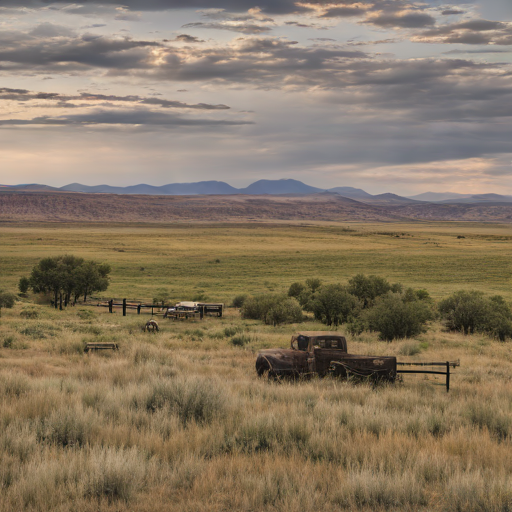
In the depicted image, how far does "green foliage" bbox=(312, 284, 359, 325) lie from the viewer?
2695cm

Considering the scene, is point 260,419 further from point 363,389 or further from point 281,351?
point 281,351

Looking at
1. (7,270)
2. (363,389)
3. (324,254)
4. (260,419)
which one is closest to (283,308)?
(363,389)

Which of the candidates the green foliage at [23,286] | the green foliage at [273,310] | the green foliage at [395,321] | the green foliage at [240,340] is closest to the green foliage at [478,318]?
the green foliage at [395,321]

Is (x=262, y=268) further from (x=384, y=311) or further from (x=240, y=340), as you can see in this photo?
(x=240, y=340)

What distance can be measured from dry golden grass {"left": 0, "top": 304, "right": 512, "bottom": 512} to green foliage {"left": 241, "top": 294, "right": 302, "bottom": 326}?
14.6 m

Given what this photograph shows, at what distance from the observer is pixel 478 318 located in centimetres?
2367

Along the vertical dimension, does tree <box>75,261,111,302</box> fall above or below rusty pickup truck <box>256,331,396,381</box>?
below

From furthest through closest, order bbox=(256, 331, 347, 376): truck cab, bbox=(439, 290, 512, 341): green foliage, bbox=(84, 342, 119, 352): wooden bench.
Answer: bbox=(439, 290, 512, 341): green foliage → bbox=(84, 342, 119, 352): wooden bench → bbox=(256, 331, 347, 376): truck cab

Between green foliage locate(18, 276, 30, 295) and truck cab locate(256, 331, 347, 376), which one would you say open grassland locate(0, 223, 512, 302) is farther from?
truck cab locate(256, 331, 347, 376)

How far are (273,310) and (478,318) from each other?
10.1m

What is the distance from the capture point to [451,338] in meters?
22.1

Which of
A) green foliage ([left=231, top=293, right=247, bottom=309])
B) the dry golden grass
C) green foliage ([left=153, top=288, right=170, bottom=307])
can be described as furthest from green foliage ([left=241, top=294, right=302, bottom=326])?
the dry golden grass

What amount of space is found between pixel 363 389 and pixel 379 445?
3.71 meters

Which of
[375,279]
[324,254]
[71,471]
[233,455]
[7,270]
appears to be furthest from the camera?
[324,254]
